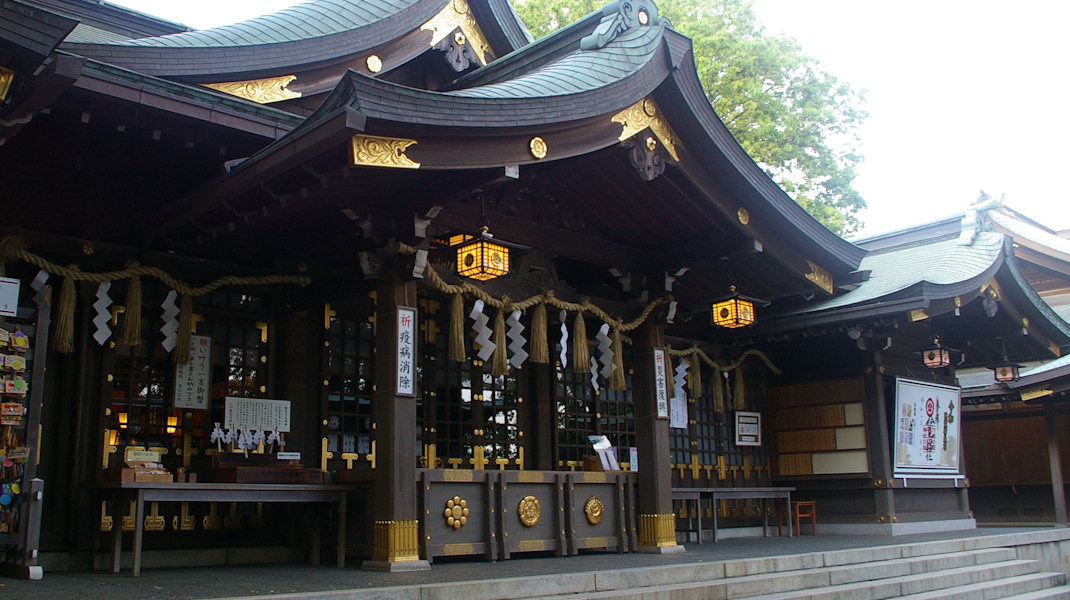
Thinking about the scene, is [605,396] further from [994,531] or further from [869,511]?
[994,531]

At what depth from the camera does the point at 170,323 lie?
8812 mm

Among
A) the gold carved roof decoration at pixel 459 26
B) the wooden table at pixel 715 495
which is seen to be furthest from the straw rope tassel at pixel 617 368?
the gold carved roof decoration at pixel 459 26

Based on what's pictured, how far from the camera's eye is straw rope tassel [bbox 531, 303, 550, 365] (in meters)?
10.0

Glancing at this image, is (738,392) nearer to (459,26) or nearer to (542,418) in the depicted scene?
(542,418)

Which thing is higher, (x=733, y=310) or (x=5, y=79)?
(x=5, y=79)

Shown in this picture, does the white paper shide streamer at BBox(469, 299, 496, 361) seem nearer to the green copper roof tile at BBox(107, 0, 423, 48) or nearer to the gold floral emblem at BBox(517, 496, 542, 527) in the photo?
the gold floral emblem at BBox(517, 496, 542, 527)

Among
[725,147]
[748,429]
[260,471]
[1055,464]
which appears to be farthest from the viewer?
[1055,464]

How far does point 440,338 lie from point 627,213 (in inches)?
106

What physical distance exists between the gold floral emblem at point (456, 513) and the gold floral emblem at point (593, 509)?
1.69m

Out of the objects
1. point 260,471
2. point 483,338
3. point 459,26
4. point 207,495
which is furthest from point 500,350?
point 459,26

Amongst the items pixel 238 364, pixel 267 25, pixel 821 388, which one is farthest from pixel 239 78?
pixel 821 388

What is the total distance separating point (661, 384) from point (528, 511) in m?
2.46

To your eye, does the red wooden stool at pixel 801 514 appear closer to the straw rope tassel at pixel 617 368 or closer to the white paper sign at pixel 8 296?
the straw rope tassel at pixel 617 368

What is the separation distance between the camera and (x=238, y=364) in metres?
9.43
